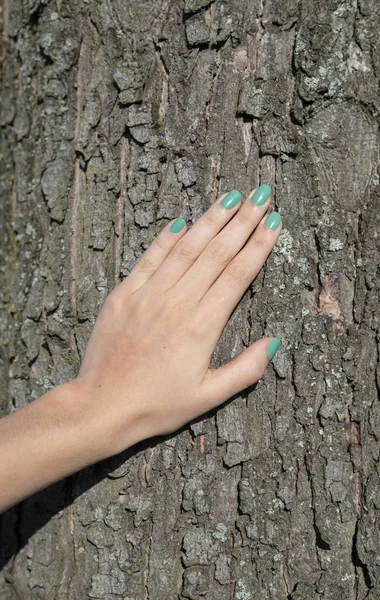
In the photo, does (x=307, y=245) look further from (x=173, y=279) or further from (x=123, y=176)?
(x=123, y=176)

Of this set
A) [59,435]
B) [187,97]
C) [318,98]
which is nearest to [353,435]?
[59,435]

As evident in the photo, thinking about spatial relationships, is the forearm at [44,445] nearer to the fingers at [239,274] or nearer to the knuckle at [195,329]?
the knuckle at [195,329]

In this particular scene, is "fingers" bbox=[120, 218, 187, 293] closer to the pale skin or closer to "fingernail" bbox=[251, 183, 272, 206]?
the pale skin

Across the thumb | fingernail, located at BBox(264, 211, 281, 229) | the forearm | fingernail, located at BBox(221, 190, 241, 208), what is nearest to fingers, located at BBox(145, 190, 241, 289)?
fingernail, located at BBox(221, 190, 241, 208)

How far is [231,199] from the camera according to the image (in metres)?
1.82

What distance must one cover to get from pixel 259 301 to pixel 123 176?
1.98 feet

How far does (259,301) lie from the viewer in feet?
6.08

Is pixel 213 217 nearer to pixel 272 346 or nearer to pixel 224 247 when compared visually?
pixel 224 247

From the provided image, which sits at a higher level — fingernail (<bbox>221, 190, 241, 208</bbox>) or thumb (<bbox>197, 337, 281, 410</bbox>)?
fingernail (<bbox>221, 190, 241, 208</bbox>)

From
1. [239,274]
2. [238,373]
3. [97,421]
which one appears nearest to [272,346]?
[238,373]

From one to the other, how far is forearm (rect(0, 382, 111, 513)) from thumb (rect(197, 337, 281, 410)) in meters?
0.35

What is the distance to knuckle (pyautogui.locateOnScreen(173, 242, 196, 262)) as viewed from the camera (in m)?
1.82

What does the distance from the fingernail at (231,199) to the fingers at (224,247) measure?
3 centimetres

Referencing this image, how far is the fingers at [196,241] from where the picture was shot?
182 centimetres
